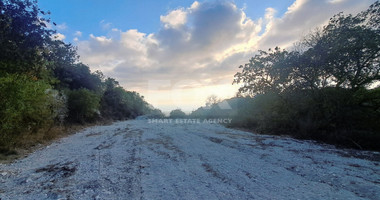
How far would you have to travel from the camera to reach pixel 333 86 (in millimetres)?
9773

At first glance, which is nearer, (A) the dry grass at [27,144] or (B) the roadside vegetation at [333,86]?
(A) the dry grass at [27,144]

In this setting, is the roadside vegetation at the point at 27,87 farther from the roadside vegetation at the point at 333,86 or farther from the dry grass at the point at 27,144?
the roadside vegetation at the point at 333,86

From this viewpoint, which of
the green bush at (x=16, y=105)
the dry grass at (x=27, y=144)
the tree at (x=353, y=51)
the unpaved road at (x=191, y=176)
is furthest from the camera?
the tree at (x=353, y=51)

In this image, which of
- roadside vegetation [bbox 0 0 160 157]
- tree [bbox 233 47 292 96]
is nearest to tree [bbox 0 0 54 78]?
roadside vegetation [bbox 0 0 160 157]

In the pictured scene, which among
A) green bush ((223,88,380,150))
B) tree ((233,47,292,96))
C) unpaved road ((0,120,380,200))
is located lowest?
unpaved road ((0,120,380,200))

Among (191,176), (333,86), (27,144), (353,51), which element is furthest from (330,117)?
(27,144)

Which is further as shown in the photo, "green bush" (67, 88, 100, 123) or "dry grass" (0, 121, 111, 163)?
"green bush" (67, 88, 100, 123)

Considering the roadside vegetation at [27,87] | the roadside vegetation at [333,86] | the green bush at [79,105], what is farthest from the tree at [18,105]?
the roadside vegetation at [333,86]

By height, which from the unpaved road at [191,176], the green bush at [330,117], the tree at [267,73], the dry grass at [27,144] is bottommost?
the unpaved road at [191,176]

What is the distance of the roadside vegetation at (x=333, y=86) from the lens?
8.27 m

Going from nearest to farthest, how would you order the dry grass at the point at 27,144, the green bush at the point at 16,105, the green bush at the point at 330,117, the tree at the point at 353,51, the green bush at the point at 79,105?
the dry grass at the point at 27,144 < the green bush at the point at 16,105 < the green bush at the point at 330,117 < the tree at the point at 353,51 < the green bush at the point at 79,105

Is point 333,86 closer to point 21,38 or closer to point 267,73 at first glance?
point 267,73

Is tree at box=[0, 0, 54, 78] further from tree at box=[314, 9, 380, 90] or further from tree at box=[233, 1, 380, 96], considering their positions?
tree at box=[314, 9, 380, 90]

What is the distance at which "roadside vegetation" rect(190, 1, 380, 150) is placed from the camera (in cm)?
827
